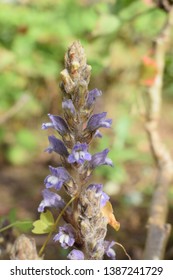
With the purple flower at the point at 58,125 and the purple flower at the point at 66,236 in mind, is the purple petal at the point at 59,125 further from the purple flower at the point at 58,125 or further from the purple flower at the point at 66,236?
the purple flower at the point at 66,236

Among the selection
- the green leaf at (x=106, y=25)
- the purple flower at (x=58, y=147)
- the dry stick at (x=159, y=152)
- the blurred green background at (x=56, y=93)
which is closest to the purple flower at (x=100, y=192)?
the purple flower at (x=58, y=147)

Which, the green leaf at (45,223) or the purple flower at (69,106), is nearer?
the purple flower at (69,106)

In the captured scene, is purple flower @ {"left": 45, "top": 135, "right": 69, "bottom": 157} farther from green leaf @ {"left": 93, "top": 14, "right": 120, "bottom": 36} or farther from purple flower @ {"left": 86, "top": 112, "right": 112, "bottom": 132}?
green leaf @ {"left": 93, "top": 14, "right": 120, "bottom": 36}

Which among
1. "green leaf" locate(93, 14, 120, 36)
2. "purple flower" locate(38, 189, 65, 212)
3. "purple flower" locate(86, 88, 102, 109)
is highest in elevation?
"green leaf" locate(93, 14, 120, 36)

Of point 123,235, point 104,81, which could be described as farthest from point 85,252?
point 104,81

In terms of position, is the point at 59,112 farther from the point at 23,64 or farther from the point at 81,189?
the point at 81,189

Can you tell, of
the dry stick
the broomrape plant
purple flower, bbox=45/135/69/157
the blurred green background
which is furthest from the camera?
the blurred green background

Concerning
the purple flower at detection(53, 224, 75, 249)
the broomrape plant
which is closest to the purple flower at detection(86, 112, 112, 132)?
the broomrape plant

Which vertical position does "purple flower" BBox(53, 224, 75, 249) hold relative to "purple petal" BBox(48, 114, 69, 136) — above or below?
below
